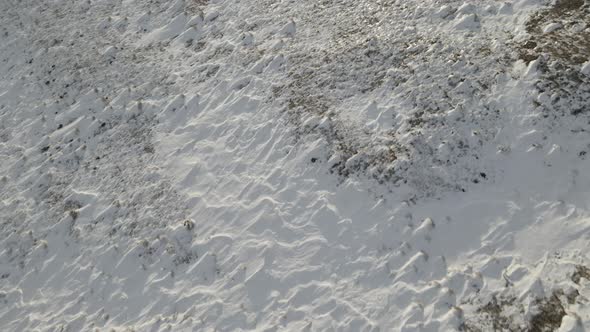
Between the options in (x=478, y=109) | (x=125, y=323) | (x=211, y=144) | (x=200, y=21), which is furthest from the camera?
(x=200, y=21)

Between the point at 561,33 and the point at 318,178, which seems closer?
the point at 318,178

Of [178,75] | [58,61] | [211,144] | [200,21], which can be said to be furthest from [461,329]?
[58,61]

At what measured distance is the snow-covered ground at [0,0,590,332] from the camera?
7.35 m

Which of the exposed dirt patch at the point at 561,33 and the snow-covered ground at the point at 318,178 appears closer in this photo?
the snow-covered ground at the point at 318,178

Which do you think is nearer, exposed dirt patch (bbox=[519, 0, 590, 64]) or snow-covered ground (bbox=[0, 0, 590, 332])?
snow-covered ground (bbox=[0, 0, 590, 332])

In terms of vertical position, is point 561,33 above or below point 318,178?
above

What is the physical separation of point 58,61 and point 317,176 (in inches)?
363

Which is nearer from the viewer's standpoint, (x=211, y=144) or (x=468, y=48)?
(x=468, y=48)

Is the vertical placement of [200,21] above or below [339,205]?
above

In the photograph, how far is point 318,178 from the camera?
9070mm

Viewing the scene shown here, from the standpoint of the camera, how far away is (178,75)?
12.2m

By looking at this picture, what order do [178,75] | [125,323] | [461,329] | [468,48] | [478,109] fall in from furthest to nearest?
1. [178,75]
2. [468,48]
3. [478,109]
4. [125,323]
5. [461,329]

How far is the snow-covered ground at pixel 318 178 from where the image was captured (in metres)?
7.35

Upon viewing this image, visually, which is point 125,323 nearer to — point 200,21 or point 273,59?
point 273,59
